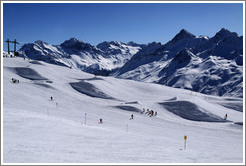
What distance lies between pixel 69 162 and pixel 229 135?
89.5 ft

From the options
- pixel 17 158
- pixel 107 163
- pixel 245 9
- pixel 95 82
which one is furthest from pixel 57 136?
pixel 95 82

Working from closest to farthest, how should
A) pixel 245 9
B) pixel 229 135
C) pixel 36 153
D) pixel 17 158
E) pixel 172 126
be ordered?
1. pixel 17 158
2. pixel 36 153
3. pixel 245 9
4. pixel 229 135
5. pixel 172 126

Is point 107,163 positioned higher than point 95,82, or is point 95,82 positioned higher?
point 95,82

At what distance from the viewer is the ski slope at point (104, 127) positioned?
48.0ft

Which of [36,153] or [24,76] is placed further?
[24,76]

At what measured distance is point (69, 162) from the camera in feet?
41.9

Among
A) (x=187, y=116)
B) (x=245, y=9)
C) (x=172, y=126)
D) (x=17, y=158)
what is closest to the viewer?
(x=17, y=158)

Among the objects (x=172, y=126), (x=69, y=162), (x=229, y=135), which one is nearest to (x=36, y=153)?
(x=69, y=162)

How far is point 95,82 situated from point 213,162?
5035 cm

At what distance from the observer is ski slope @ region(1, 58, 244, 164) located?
1464 centimetres

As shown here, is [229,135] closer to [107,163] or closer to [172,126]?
[172,126]

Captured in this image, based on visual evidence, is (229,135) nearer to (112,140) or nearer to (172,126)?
(172,126)

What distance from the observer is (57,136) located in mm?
18578

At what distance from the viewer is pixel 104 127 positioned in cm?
2822
